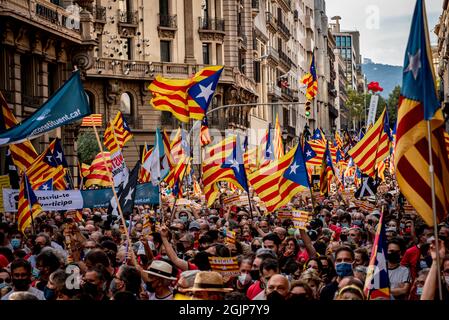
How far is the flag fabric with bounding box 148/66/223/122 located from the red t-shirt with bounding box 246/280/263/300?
436 inches

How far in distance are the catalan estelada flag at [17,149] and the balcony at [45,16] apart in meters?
10.6

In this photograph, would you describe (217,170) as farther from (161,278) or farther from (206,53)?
(206,53)

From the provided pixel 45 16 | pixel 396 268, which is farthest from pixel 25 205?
pixel 45 16

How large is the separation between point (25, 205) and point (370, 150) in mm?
9998

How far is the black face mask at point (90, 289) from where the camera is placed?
8.94m

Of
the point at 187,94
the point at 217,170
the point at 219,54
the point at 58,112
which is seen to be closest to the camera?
the point at 58,112

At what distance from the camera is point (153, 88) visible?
21203mm

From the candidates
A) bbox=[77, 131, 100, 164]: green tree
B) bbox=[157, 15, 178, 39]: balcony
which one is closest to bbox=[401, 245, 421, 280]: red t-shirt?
bbox=[77, 131, 100, 164]: green tree

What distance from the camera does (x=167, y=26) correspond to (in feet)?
187

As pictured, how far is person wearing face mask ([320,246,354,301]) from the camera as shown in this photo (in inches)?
388

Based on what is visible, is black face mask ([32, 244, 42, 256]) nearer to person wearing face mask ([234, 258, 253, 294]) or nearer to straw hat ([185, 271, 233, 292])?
person wearing face mask ([234, 258, 253, 294])

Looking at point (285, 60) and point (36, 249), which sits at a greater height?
point (285, 60)

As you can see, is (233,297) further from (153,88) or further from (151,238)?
(153,88)

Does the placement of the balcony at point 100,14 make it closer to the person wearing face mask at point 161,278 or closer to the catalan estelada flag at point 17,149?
the catalan estelada flag at point 17,149
